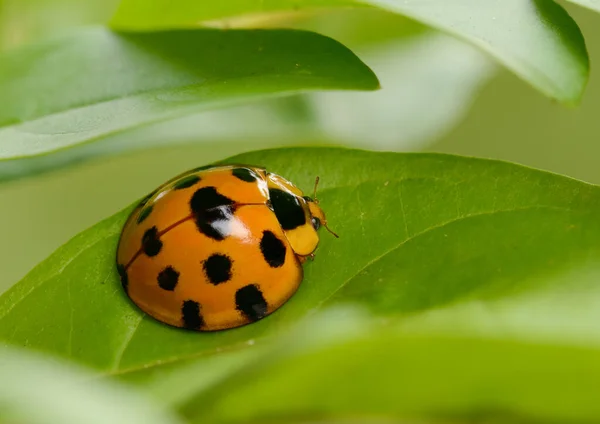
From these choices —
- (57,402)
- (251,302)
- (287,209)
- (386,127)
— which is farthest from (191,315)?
(386,127)

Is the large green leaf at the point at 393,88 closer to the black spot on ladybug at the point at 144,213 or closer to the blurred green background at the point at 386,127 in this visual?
the blurred green background at the point at 386,127

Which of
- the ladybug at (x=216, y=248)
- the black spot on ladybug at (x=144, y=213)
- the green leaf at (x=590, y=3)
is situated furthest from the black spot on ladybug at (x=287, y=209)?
the green leaf at (x=590, y=3)

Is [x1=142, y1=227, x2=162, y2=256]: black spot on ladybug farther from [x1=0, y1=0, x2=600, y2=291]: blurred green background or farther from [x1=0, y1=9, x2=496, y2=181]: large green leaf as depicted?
[x1=0, y1=9, x2=496, y2=181]: large green leaf

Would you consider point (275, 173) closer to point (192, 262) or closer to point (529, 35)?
point (192, 262)

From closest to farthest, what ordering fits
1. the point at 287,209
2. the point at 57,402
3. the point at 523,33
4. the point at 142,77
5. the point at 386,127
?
1. the point at 57,402
2. the point at 523,33
3. the point at 142,77
4. the point at 287,209
5. the point at 386,127

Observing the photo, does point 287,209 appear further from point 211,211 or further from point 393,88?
point 393,88

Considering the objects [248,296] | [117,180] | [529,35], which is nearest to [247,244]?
A: [248,296]

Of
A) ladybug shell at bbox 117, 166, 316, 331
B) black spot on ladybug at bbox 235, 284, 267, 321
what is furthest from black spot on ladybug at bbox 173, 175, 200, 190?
black spot on ladybug at bbox 235, 284, 267, 321
